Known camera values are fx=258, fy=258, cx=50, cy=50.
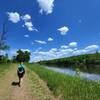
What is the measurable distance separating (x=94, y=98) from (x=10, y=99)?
16.0ft

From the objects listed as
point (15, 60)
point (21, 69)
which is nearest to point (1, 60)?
point (15, 60)

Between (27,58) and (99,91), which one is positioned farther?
(27,58)

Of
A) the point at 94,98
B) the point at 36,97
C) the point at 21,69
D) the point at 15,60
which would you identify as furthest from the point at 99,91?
the point at 15,60

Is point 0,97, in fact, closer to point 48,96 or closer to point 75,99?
point 48,96

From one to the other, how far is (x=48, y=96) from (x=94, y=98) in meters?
3.12

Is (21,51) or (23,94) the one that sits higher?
(21,51)

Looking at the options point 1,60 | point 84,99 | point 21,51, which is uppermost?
point 21,51

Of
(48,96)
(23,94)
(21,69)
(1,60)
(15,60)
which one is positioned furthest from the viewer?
(15,60)

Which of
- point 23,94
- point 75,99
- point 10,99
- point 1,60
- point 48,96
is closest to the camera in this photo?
point 75,99

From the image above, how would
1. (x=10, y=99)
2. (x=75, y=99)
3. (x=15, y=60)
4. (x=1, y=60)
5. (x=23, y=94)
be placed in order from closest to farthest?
(x=75, y=99) → (x=10, y=99) → (x=23, y=94) → (x=1, y=60) → (x=15, y=60)

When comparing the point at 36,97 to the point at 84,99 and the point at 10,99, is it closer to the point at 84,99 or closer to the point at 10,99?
the point at 10,99

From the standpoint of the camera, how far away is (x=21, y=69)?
2389 cm

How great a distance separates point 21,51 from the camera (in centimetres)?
17000

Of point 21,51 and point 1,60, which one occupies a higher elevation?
point 21,51
